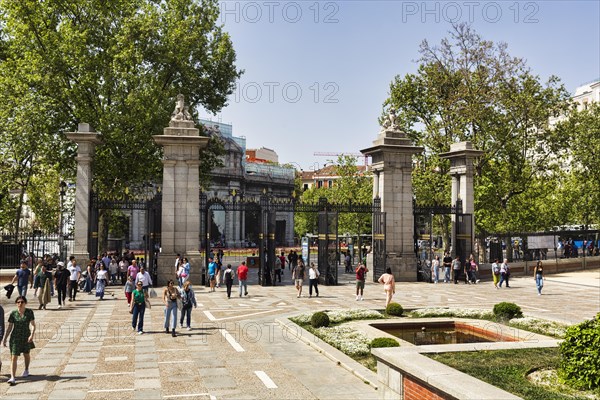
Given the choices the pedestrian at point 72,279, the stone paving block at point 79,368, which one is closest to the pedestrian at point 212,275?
the pedestrian at point 72,279

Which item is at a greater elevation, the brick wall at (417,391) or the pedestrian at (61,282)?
the pedestrian at (61,282)

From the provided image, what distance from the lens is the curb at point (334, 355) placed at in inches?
436

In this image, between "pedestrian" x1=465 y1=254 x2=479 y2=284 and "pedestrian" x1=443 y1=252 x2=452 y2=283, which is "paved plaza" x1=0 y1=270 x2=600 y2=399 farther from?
"pedestrian" x1=443 y1=252 x2=452 y2=283

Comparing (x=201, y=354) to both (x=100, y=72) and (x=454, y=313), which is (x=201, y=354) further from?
(x=100, y=72)

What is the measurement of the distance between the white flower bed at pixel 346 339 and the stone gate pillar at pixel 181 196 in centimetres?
1310

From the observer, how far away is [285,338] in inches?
605

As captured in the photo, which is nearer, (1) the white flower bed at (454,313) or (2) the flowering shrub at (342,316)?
(2) the flowering shrub at (342,316)

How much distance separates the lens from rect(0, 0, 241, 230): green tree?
104 ft

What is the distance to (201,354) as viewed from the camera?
13336 mm

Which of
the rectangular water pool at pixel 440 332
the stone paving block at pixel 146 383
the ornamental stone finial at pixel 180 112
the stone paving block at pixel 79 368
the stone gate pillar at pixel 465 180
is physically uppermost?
the ornamental stone finial at pixel 180 112

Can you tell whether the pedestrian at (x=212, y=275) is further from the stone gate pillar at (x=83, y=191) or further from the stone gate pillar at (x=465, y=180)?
the stone gate pillar at (x=465, y=180)

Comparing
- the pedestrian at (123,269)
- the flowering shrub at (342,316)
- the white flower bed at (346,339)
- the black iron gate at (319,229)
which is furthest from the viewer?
the black iron gate at (319,229)

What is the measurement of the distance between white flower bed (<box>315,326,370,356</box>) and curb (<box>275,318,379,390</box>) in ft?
0.69

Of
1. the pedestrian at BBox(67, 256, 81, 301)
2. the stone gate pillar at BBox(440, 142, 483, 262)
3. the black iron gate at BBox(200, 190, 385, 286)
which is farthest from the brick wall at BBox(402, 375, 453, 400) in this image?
the stone gate pillar at BBox(440, 142, 483, 262)
